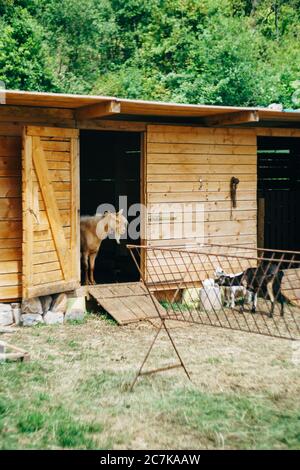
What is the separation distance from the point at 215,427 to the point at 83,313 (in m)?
5.15

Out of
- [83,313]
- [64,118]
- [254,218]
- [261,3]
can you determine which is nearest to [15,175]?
[64,118]

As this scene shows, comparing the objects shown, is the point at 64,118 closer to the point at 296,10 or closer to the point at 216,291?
the point at 216,291

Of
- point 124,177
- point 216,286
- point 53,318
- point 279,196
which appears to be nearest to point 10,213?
point 53,318

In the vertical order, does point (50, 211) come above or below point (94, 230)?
above

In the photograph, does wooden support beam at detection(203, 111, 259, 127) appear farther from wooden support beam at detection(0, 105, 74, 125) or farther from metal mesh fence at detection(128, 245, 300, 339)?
wooden support beam at detection(0, 105, 74, 125)

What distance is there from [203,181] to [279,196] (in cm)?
295

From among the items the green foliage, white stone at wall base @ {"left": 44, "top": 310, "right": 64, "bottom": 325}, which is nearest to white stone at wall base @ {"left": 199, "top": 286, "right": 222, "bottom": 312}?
white stone at wall base @ {"left": 44, "top": 310, "right": 64, "bottom": 325}

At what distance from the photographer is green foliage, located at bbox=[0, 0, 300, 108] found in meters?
24.9

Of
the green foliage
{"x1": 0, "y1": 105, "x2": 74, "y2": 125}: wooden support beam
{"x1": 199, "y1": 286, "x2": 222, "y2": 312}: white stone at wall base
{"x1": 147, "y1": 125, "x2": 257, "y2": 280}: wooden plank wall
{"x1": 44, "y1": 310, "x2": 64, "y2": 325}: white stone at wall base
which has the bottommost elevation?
{"x1": 44, "y1": 310, "x2": 64, "y2": 325}: white stone at wall base

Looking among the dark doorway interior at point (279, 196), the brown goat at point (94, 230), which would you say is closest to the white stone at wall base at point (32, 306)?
the brown goat at point (94, 230)

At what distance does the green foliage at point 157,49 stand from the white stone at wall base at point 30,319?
44.3 ft

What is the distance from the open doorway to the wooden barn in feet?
0.10

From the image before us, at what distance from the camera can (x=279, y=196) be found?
572 inches

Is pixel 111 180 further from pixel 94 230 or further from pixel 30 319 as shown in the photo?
pixel 30 319
